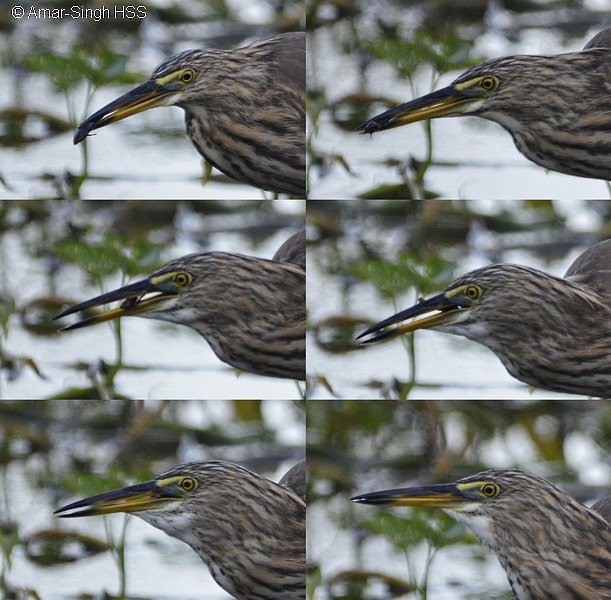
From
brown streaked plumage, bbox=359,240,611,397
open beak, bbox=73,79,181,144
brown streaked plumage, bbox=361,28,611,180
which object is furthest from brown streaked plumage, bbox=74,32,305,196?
brown streaked plumage, bbox=359,240,611,397

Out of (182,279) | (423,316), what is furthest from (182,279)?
(423,316)

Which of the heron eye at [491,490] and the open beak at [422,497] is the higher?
the heron eye at [491,490]

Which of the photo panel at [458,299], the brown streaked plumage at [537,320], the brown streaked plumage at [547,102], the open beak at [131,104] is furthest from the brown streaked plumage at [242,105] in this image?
the brown streaked plumage at [537,320]

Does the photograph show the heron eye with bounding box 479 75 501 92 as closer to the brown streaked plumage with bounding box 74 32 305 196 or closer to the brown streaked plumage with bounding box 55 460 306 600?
the brown streaked plumage with bounding box 74 32 305 196

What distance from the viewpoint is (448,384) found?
6.39ft

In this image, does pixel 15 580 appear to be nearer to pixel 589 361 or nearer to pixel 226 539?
pixel 226 539

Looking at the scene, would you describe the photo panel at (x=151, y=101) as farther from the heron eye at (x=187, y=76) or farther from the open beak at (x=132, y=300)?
the open beak at (x=132, y=300)

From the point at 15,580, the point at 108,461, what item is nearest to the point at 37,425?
the point at 108,461

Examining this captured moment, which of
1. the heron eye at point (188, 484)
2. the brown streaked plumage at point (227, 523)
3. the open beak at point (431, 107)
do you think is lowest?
the brown streaked plumage at point (227, 523)

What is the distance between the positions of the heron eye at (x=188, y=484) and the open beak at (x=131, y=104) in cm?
68

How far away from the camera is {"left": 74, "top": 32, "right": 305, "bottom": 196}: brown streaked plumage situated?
6.43ft

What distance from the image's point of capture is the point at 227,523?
6.34 feet

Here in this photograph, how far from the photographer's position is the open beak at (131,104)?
1.96m

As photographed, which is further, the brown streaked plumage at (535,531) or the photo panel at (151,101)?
the photo panel at (151,101)
